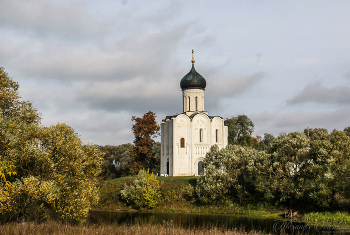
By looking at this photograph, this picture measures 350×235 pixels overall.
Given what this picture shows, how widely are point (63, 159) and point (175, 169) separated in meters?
24.8

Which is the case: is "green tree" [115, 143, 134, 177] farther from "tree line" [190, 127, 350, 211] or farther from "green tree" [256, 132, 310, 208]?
"green tree" [256, 132, 310, 208]

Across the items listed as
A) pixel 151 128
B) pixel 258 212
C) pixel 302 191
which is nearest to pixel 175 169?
pixel 151 128

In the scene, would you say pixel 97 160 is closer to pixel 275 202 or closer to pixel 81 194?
pixel 81 194

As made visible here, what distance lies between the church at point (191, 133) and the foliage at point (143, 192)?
7408mm

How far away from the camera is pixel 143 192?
30406 mm

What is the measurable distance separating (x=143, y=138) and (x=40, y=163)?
28759 mm

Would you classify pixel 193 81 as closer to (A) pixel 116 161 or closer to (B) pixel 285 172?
(B) pixel 285 172

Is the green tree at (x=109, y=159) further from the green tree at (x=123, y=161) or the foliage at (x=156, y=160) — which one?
the foliage at (x=156, y=160)

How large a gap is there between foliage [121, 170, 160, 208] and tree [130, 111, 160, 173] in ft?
34.5

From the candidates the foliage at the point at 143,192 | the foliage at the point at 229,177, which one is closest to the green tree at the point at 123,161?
the foliage at the point at 143,192

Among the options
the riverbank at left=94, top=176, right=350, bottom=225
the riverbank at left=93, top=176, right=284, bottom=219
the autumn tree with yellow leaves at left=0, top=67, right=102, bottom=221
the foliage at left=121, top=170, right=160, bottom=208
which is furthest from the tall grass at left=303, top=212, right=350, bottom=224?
the autumn tree with yellow leaves at left=0, top=67, right=102, bottom=221

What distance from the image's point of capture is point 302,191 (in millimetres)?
23859

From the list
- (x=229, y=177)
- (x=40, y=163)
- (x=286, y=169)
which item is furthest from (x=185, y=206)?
(x=40, y=163)

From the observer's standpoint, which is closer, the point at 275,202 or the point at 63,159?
the point at 63,159
